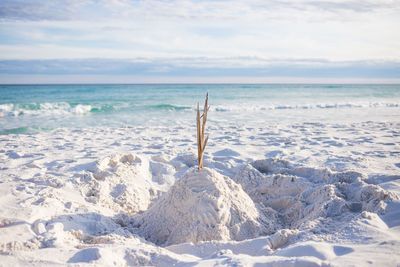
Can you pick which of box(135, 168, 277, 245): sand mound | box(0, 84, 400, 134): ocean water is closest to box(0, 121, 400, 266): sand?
box(135, 168, 277, 245): sand mound

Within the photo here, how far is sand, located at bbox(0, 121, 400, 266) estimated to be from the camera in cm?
A: 247

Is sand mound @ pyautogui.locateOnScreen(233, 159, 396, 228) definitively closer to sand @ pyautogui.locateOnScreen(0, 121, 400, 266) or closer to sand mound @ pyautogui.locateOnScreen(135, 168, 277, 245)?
sand @ pyautogui.locateOnScreen(0, 121, 400, 266)

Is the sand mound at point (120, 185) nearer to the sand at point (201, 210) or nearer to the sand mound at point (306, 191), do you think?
the sand at point (201, 210)

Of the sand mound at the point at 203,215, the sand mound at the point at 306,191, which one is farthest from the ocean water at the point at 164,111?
the sand mound at the point at 203,215

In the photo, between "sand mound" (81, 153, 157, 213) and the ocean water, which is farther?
the ocean water

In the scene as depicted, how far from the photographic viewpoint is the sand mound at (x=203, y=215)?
10.2ft

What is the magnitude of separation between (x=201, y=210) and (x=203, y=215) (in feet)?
0.14

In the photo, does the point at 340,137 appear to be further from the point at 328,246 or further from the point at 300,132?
the point at 328,246

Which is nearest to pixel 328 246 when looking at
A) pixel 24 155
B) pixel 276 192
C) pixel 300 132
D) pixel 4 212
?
pixel 276 192

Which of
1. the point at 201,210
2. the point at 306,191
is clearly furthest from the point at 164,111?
the point at 201,210

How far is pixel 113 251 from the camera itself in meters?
2.55

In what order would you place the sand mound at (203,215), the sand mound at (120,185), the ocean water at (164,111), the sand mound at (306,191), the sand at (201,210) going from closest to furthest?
the sand at (201,210) → the sand mound at (203,215) → the sand mound at (306,191) → the sand mound at (120,185) → the ocean water at (164,111)

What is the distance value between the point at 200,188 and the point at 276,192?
117 centimetres

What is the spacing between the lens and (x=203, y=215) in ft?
10.3
